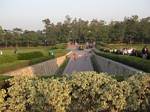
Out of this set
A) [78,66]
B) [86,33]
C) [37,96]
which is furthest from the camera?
[86,33]

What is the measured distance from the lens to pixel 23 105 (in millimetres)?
9273

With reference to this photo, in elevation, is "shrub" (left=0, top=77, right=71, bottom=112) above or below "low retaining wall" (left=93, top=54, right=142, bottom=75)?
above

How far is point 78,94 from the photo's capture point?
9281mm

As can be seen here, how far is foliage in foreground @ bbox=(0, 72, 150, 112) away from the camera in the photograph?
8.99 m

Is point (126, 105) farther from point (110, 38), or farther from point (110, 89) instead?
point (110, 38)

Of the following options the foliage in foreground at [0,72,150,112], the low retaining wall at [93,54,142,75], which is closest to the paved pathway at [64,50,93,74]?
the low retaining wall at [93,54,142,75]

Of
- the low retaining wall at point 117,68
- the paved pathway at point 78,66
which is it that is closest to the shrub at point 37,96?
the low retaining wall at point 117,68

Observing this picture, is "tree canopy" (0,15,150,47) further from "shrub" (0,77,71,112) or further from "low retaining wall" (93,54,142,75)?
"shrub" (0,77,71,112)

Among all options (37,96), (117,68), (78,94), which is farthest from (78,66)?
(37,96)

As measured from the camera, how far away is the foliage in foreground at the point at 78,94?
8.99 m

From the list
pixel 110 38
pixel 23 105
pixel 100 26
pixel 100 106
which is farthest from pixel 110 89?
pixel 100 26

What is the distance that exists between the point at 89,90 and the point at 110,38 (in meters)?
114

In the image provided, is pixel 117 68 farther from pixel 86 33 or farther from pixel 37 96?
pixel 86 33

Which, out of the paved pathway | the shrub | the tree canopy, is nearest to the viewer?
the shrub
